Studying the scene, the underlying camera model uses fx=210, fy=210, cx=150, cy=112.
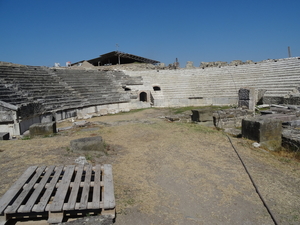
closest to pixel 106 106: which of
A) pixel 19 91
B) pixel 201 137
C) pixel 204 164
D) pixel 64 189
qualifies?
pixel 19 91

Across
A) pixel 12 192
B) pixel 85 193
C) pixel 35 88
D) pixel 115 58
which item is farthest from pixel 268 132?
pixel 115 58

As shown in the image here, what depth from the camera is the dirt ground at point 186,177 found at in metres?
3.32

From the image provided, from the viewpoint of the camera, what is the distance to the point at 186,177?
4.62 metres

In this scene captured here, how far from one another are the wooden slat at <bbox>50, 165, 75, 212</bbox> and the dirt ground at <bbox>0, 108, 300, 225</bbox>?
87cm

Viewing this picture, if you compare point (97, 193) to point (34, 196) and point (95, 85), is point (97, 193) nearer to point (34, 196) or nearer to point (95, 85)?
point (34, 196)

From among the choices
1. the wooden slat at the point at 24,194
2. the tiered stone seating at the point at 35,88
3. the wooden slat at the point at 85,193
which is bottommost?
the wooden slat at the point at 85,193

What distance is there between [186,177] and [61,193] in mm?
2579

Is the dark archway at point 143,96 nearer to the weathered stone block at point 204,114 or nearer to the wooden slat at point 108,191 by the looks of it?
the weathered stone block at point 204,114

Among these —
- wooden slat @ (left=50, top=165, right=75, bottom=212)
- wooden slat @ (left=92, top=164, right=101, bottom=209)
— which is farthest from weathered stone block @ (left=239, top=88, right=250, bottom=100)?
wooden slat @ (left=50, top=165, right=75, bottom=212)

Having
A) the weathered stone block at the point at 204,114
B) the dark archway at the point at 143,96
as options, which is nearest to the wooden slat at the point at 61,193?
the weathered stone block at the point at 204,114

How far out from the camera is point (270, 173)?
477 cm

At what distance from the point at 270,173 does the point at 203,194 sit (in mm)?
1946

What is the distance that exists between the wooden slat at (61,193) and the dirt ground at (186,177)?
2.86 ft

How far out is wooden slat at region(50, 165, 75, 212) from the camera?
289 cm
